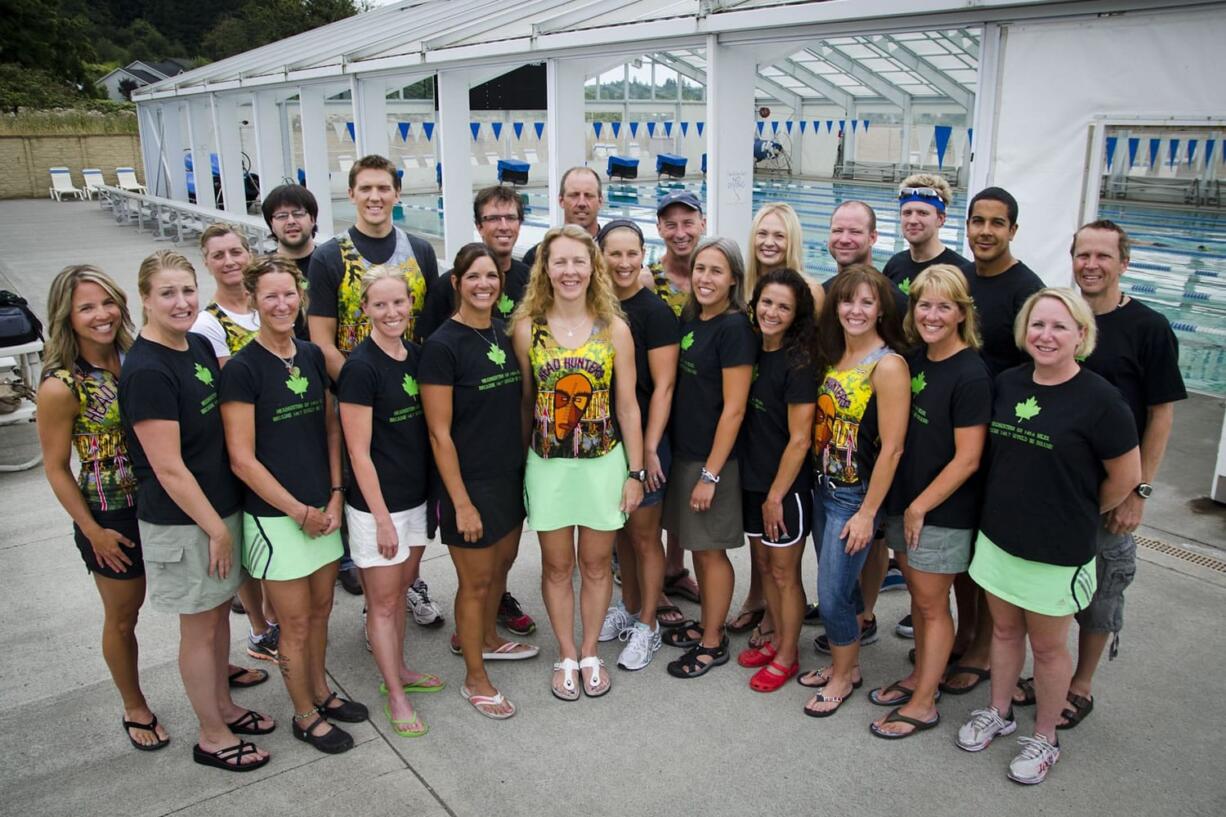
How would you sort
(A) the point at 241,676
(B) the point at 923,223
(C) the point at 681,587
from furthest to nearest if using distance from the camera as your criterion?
(C) the point at 681,587 < (B) the point at 923,223 < (A) the point at 241,676

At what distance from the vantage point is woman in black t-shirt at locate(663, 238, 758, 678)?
3.26 metres

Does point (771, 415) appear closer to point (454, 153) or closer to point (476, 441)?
point (476, 441)

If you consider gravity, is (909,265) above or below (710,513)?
above

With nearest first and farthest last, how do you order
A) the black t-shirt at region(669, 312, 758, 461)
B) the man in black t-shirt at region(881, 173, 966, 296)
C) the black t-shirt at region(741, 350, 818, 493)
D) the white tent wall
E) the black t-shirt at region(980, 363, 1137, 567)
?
the black t-shirt at region(980, 363, 1137, 567)
the black t-shirt at region(741, 350, 818, 493)
the black t-shirt at region(669, 312, 758, 461)
the man in black t-shirt at region(881, 173, 966, 296)
the white tent wall

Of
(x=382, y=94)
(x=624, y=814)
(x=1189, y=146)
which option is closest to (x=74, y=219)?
(x=382, y=94)

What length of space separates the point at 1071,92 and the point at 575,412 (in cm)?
368

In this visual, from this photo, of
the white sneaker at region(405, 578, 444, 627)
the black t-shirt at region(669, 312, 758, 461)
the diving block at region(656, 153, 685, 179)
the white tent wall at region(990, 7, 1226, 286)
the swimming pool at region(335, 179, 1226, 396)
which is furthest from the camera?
the diving block at region(656, 153, 685, 179)

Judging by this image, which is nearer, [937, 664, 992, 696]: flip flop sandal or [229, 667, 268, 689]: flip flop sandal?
[937, 664, 992, 696]: flip flop sandal

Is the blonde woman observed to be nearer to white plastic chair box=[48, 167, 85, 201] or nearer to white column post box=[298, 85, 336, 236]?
white column post box=[298, 85, 336, 236]

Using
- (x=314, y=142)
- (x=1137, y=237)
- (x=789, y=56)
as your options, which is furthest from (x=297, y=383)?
(x=1137, y=237)

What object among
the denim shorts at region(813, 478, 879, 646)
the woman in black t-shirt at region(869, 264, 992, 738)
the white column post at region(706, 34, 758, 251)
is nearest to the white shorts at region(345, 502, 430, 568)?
the denim shorts at region(813, 478, 879, 646)

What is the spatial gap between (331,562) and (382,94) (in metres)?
9.02

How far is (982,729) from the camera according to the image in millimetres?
3053

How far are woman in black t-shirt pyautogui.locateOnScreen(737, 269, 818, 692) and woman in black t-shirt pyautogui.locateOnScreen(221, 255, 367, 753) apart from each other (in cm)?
151
